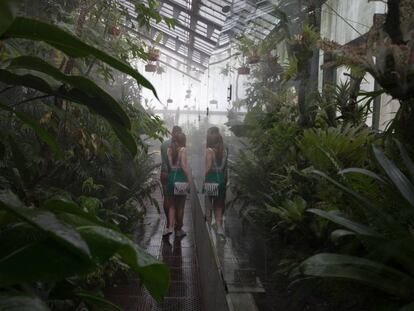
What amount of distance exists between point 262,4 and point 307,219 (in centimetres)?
186

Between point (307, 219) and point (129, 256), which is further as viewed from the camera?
Answer: point (307, 219)

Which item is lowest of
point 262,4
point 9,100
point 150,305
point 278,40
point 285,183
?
point 150,305

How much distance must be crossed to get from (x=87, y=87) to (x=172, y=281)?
2601 mm

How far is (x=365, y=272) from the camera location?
1.03m

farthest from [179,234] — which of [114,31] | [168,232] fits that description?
[114,31]

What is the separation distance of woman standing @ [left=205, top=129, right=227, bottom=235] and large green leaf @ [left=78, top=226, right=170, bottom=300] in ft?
8.86

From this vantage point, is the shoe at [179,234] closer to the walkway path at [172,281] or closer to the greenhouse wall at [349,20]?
the walkway path at [172,281]

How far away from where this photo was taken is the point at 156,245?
163 inches

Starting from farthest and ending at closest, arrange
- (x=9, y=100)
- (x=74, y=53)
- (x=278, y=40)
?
1. (x=278, y=40)
2. (x=9, y=100)
3. (x=74, y=53)

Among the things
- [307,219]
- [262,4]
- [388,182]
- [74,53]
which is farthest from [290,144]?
[74,53]

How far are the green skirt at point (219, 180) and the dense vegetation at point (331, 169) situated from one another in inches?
4.3

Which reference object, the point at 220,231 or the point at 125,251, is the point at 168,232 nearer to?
the point at 220,231

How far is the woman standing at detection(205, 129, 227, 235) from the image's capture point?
3.55m

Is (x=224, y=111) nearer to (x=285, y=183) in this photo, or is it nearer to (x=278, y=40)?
(x=278, y=40)
